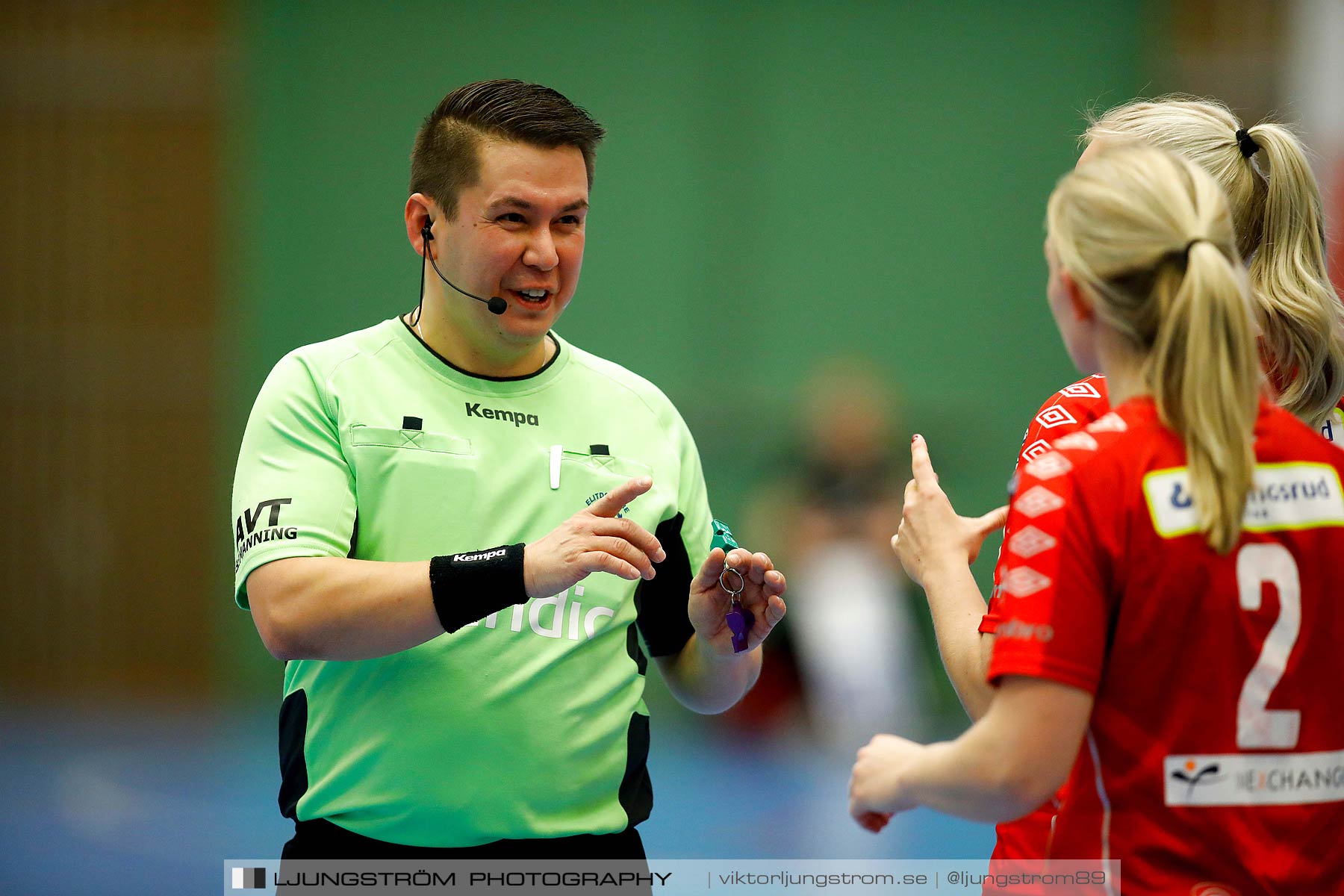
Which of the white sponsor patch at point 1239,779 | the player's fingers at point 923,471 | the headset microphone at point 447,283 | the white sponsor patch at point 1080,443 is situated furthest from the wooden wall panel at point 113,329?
the white sponsor patch at point 1239,779

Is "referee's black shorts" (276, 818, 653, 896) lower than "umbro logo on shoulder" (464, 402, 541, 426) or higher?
lower

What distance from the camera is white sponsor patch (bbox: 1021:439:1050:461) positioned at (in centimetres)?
229

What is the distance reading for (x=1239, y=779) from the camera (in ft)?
5.87

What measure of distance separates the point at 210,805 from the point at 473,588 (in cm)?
518

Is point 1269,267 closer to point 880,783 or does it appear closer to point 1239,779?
point 1239,779

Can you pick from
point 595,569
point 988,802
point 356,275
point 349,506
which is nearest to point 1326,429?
point 988,802

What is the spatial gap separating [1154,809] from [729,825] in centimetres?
495

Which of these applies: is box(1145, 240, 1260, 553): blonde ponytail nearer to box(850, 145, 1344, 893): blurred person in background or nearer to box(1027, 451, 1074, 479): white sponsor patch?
box(850, 145, 1344, 893): blurred person in background

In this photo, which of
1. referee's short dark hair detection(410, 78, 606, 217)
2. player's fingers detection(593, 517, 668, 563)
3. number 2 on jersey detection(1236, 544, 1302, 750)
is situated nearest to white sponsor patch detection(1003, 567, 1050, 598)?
number 2 on jersey detection(1236, 544, 1302, 750)

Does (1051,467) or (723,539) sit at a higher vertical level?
(1051,467)

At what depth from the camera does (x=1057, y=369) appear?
9.95m

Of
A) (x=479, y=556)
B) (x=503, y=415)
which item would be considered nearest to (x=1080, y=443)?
(x=479, y=556)

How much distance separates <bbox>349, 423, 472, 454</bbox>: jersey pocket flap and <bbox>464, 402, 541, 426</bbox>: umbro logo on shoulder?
0.08 meters

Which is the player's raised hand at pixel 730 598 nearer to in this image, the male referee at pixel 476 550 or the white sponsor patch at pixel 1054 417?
the male referee at pixel 476 550
